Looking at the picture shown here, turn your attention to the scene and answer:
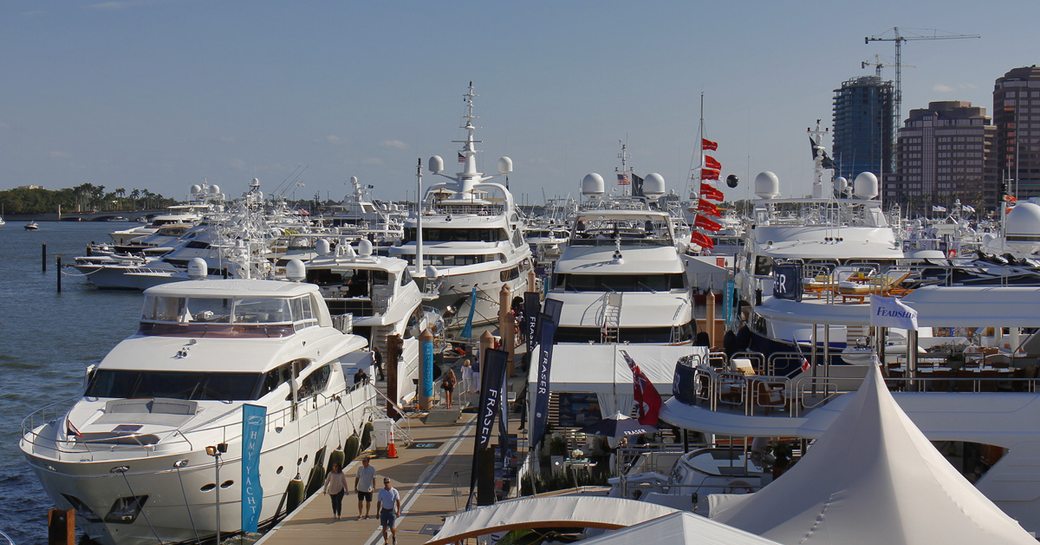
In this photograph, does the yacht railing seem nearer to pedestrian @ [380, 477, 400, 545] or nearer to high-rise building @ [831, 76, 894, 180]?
pedestrian @ [380, 477, 400, 545]

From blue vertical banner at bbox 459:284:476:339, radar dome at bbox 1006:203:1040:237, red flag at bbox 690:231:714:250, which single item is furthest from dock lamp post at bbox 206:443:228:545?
red flag at bbox 690:231:714:250

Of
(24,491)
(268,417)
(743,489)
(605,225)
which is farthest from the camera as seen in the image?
(605,225)

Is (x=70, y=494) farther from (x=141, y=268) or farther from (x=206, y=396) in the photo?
(x=141, y=268)

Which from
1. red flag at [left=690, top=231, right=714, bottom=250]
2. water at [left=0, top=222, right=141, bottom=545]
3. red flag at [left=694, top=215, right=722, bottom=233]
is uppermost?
red flag at [left=694, top=215, right=722, bottom=233]

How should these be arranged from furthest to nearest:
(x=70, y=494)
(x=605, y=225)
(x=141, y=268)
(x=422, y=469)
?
(x=141, y=268) < (x=605, y=225) < (x=422, y=469) < (x=70, y=494)

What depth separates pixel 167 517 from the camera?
15773mm

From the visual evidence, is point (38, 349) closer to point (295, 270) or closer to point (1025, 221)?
point (295, 270)

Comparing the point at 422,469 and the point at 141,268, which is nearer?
the point at 422,469

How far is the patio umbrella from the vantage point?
16562 millimetres

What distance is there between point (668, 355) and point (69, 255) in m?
93.7

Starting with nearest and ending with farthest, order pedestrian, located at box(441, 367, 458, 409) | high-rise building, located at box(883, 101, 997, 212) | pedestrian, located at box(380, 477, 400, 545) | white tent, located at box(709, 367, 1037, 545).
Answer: white tent, located at box(709, 367, 1037, 545)
pedestrian, located at box(380, 477, 400, 545)
pedestrian, located at box(441, 367, 458, 409)
high-rise building, located at box(883, 101, 997, 212)

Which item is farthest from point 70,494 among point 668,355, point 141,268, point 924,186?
point 924,186

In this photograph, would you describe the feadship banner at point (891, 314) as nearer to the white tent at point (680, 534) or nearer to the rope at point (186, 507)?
the white tent at point (680, 534)

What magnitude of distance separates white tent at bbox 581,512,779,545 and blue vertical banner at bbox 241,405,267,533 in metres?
8.82
